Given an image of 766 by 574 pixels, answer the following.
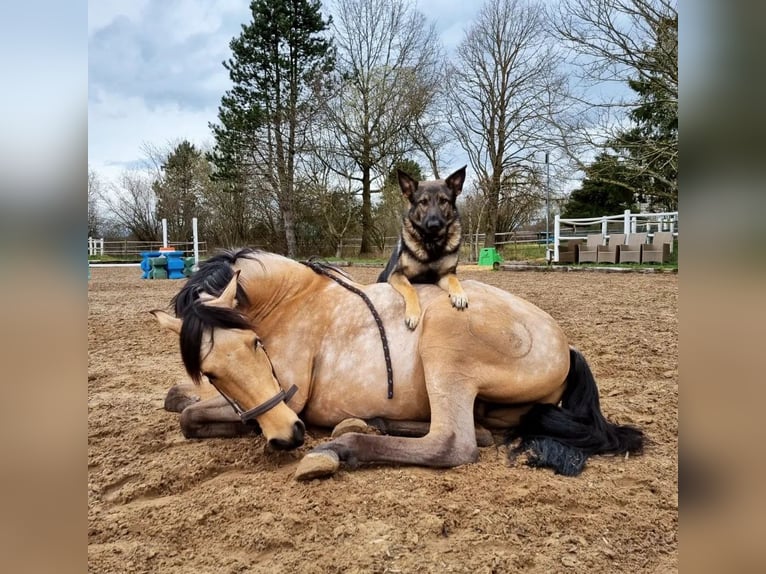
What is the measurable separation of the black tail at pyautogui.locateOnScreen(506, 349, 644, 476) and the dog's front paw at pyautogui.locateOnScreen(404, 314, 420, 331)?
80cm

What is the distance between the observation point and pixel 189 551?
5.09 ft

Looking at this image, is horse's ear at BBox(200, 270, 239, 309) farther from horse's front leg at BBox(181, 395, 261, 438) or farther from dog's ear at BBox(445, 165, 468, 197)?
dog's ear at BBox(445, 165, 468, 197)

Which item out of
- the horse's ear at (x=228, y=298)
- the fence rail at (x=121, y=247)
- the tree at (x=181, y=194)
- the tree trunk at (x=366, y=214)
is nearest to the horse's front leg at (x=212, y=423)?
the horse's ear at (x=228, y=298)

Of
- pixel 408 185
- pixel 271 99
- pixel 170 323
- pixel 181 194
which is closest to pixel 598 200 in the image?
pixel 271 99

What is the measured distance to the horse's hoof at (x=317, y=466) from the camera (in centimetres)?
200

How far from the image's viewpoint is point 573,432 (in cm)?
241

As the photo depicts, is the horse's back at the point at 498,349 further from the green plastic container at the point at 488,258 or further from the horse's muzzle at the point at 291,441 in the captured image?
the green plastic container at the point at 488,258

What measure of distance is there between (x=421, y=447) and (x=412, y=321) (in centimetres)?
75

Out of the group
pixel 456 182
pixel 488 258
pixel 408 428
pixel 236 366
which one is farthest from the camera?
pixel 488 258

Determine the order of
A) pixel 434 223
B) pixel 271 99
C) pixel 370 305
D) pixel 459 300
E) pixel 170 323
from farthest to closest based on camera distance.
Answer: pixel 271 99 → pixel 434 223 → pixel 370 305 → pixel 459 300 → pixel 170 323

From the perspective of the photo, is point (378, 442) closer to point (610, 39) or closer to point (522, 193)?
point (610, 39)

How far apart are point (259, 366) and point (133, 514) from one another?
746 mm

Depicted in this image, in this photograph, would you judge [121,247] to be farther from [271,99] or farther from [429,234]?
[429,234]

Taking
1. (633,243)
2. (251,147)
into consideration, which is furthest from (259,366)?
(251,147)
